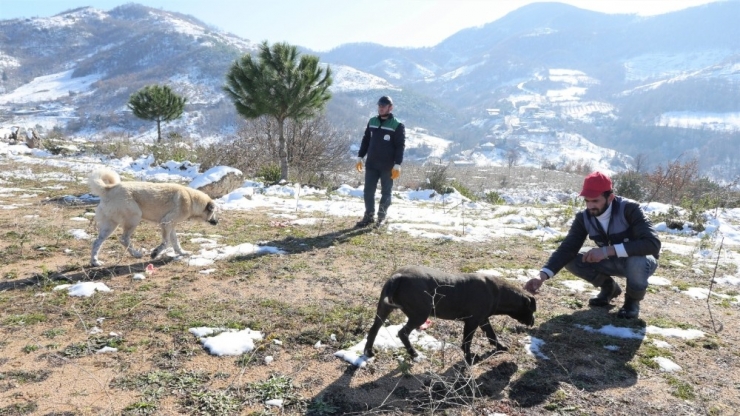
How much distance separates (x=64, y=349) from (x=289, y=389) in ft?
5.79

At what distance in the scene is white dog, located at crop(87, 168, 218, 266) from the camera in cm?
494

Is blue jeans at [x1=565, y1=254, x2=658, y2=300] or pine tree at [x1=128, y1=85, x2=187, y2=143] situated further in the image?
pine tree at [x1=128, y1=85, x2=187, y2=143]

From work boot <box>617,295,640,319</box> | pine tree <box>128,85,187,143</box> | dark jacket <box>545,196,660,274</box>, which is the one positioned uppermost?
pine tree <box>128,85,187,143</box>

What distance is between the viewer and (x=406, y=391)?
107 inches

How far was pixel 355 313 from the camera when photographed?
150 inches

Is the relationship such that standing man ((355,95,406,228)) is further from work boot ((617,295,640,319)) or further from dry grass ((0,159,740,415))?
work boot ((617,295,640,319))

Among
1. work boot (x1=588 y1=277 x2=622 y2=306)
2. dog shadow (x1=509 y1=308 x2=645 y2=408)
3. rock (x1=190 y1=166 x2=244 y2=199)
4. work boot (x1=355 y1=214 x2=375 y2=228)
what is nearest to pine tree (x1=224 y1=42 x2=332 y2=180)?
rock (x1=190 y1=166 x2=244 y2=199)

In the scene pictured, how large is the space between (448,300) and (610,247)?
6.24ft

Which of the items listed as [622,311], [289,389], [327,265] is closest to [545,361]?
[622,311]

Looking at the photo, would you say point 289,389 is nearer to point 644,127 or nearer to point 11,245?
point 11,245

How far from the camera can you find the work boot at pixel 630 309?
3.98 meters

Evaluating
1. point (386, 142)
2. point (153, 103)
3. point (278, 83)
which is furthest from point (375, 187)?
point (153, 103)

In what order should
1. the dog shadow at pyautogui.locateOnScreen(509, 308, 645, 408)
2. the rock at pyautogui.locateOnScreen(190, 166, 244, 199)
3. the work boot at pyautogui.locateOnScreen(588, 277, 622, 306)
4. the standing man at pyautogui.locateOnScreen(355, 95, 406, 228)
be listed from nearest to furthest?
the dog shadow at pyautogui.locateOnScreen(509, 308, 645, 408), the work boot at pyautogui.locateOnScreen(588, 277, 622, 306), the standing man at pyautogui.locateOnScreen(355, 95, 406, 228), the rock at pyautogui.locateOnScreen(190, 166, 244, 199)

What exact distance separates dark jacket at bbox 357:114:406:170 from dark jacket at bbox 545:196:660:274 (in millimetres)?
3786
